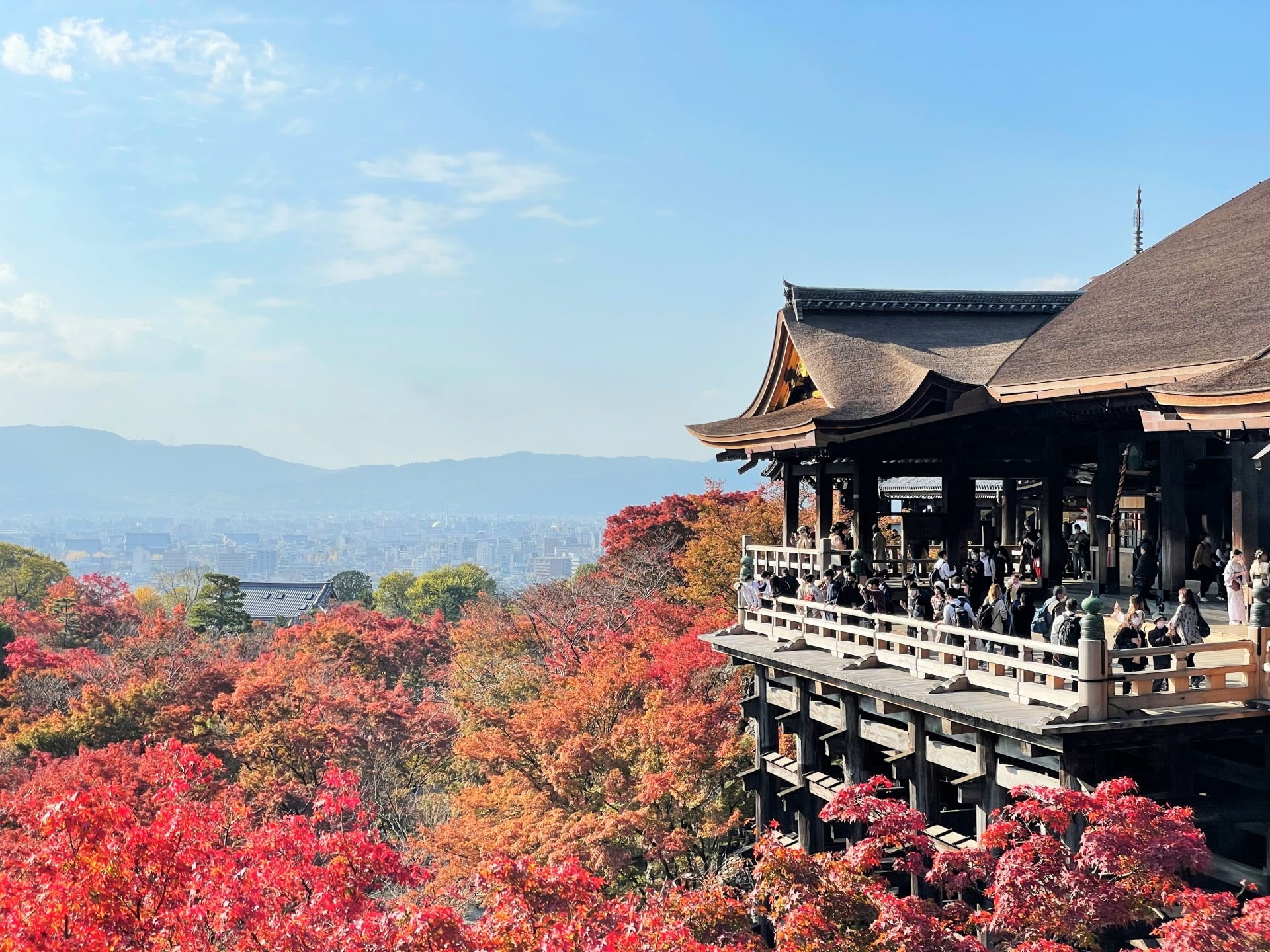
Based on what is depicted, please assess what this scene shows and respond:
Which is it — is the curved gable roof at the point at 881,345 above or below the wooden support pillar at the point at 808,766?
above

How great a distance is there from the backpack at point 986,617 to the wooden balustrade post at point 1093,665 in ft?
9.52

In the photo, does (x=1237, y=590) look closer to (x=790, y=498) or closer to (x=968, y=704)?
(x=968, y=704)

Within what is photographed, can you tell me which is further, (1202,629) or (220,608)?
(220,608)

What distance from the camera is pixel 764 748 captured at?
18.0 meters

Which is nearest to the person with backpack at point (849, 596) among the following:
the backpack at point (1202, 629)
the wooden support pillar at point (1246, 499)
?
the backpack at point (1202, 629)

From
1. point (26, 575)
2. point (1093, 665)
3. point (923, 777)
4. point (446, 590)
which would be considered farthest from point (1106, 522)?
point (446, 590)

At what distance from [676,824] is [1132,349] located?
13.4 m

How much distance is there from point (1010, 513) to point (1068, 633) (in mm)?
14230

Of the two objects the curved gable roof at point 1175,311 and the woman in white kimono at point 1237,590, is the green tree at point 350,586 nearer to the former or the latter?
the curved gable roof at point 1175,311

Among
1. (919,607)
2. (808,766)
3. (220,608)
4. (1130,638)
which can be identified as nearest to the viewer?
(1130,638)

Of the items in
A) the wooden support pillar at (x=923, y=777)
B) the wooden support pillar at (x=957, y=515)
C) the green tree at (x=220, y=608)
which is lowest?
the green tree at (x=220, y=608)

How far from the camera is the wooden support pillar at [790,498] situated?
21500 mm

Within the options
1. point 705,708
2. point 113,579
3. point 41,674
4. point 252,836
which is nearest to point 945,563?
point 705,708

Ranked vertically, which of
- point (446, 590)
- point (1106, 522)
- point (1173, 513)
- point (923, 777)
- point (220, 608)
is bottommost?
point (446, 590)
